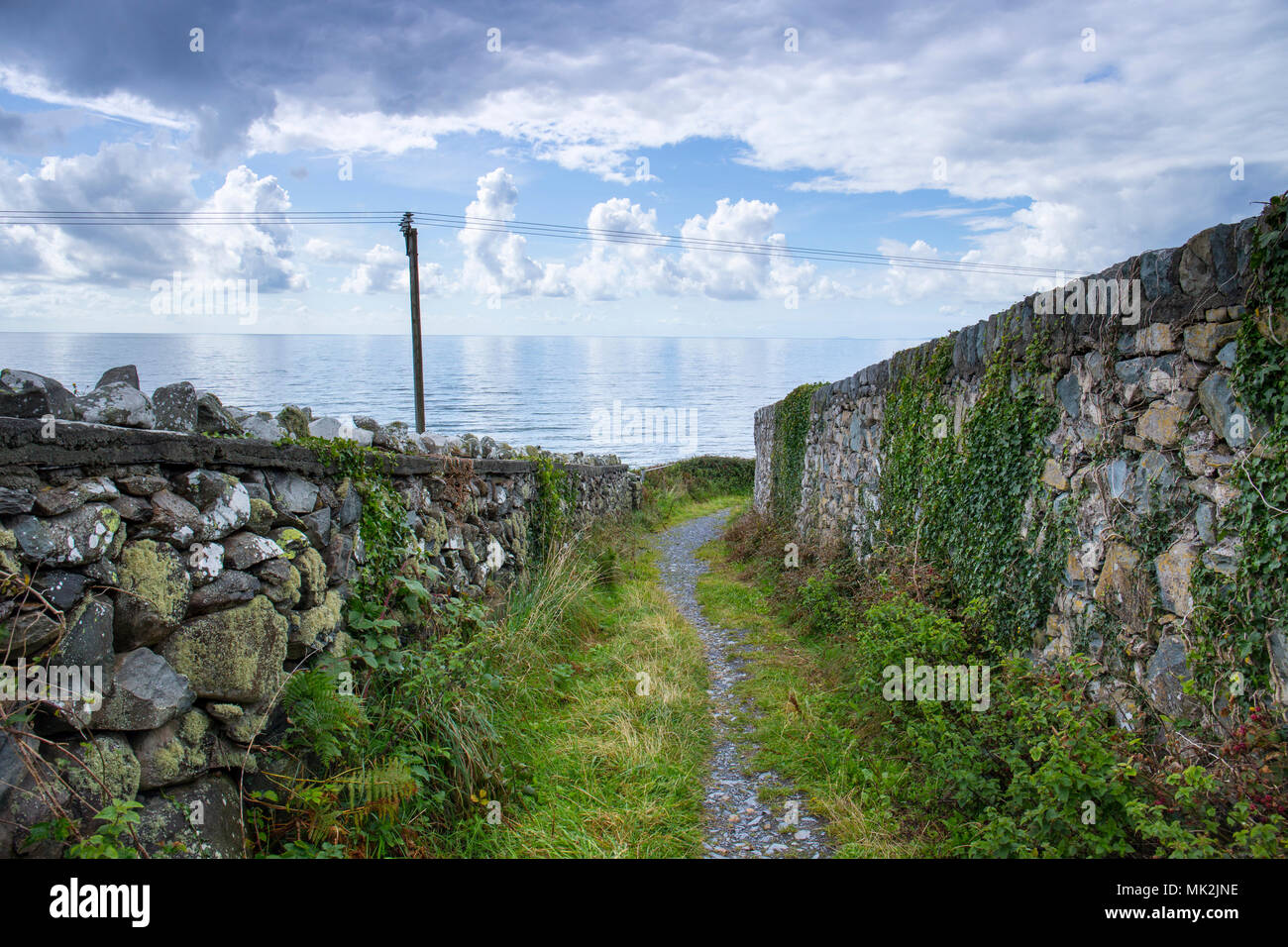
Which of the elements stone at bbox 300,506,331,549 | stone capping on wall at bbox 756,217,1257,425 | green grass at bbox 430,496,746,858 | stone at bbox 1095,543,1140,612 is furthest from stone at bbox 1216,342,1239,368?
stone at bbox 300,506,331,549

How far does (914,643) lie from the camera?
4402 mm

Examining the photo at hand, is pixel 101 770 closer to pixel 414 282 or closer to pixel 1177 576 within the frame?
pixel 1177 576

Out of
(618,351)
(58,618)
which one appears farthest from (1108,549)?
(618,351)

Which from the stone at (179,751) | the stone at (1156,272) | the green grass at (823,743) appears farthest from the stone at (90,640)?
the stone at (1156,272)

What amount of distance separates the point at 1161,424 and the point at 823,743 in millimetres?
2622

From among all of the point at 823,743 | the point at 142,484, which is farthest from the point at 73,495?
the point at 823,743

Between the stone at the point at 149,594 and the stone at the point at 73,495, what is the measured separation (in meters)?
0.21

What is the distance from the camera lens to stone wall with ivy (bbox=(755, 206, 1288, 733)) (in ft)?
8.18

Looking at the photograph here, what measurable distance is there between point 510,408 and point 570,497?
35388 mm

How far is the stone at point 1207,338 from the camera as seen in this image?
2.70m

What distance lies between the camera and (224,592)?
2951mm

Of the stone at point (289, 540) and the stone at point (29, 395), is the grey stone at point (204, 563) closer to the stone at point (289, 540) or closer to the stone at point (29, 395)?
the stone at point (289, 540)
